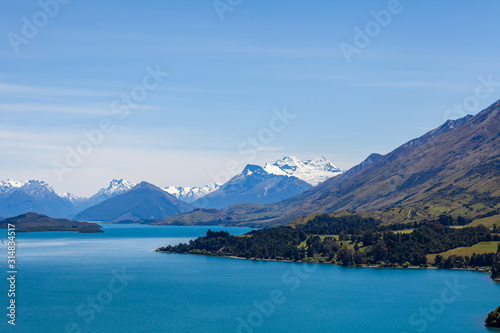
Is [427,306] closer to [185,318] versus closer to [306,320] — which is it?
[306,320]

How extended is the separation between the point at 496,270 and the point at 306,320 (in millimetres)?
79900

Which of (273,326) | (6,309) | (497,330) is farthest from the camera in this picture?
(6,309)

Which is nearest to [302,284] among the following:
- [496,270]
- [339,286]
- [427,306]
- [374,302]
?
[339,286]

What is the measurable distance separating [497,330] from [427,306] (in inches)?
1267

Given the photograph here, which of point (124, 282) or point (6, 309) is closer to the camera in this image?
point (6, 309)

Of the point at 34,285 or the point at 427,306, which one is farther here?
the point at 34,285

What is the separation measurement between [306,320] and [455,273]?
291 feet

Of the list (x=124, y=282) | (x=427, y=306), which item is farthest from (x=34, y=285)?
(x=427, y=306)

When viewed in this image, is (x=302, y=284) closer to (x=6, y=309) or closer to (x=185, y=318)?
(x=185, y=318)

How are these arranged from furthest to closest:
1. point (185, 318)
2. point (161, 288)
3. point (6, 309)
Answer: point (161, 288), point (6, 309), point (185, 318)

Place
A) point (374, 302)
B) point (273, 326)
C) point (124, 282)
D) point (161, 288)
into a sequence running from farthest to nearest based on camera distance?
1. point (124, 282)
2. point (161, 288)
3. point (374, 302)
4. point (273, 326)

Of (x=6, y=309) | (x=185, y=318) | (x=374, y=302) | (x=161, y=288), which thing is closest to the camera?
(x=185, y=318)

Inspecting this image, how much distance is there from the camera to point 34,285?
584 feet

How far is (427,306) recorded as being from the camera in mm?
144000
